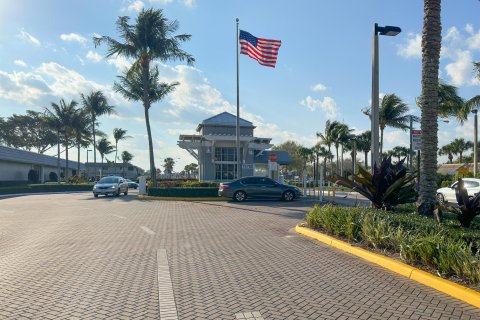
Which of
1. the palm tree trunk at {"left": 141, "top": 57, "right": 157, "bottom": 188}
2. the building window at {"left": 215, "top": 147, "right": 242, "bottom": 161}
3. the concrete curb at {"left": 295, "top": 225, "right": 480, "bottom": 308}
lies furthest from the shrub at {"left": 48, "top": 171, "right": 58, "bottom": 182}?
the concrete curb at {"left": 295, "top": 225, "right": 480, "bottom": 308}

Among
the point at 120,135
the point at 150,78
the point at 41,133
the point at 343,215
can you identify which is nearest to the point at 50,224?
the point at 343,215

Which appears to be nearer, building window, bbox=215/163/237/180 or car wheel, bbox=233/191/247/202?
car wheel, bbox=233/191/247/202

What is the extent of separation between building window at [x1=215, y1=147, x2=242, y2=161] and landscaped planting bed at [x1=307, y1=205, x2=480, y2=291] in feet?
94.8

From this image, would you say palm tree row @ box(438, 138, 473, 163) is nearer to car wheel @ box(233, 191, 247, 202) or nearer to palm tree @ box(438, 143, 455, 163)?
palm tree @ box(438, 143, 455, 163)

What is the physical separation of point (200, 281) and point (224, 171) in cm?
3317

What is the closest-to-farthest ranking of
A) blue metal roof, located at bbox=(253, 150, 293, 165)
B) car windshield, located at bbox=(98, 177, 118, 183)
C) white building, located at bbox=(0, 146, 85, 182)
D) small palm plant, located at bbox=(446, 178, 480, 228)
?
small palm plant, located at bbox=(446, 178, 480, 228) → car windshield, located at bbox=(98, 177, 118, 183) → white building, located at bbox=(0, 146, 85, 182) → blue metal roof, located at bbox=(253, 150, 293, 165)

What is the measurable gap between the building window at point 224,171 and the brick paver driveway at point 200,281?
2861 cm

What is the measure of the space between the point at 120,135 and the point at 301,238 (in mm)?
75341

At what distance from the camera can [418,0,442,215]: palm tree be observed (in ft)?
31.2

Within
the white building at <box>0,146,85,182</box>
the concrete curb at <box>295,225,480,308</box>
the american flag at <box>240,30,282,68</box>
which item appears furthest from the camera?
the white building at <box>0,146,85,182</box>

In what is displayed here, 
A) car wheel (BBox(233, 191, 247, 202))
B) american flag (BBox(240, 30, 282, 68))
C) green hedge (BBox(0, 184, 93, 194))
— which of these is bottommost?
green hedge (BBox(0, 184, 93, 194))

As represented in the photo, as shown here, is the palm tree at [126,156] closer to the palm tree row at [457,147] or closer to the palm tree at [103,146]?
the palm tree at [103,146]

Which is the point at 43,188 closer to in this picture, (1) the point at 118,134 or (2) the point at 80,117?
(2) the point at 80,117

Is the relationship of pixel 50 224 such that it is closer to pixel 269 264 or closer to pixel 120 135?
pixel 269 264
